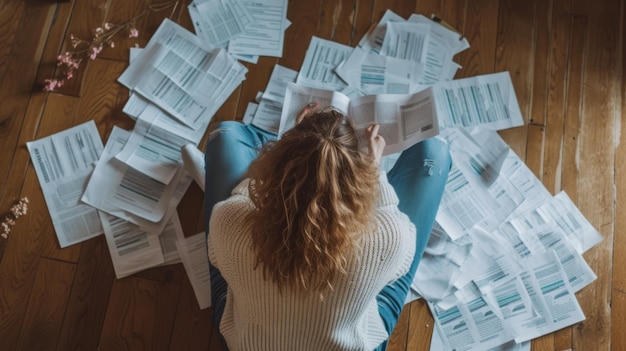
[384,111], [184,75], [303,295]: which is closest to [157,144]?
[184,75]

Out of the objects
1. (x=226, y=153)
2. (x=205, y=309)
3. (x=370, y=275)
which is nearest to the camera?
(x=370, y=275)

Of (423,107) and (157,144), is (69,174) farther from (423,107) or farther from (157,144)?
(423,107)

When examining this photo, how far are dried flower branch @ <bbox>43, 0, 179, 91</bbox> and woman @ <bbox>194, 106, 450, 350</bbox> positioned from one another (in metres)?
0.81

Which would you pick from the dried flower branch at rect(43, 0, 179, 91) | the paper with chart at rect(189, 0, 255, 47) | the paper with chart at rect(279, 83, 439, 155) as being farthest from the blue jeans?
the dried flower branch at rect(43, 0, 179, 91)

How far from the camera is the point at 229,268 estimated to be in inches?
35.3

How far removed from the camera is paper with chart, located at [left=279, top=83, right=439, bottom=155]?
1.35m

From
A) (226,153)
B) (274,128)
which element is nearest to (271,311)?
(226,153)

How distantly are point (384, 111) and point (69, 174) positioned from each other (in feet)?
2.71

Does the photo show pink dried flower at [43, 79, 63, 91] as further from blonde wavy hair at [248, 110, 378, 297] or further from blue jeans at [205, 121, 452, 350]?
blonde wavy hair at [248, 110, 378, 297]

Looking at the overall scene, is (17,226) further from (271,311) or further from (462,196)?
(462,196)

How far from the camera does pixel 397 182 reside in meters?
1.22

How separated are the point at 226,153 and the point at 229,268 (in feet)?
1.26

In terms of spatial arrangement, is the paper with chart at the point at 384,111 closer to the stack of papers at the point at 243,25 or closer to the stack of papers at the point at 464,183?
the stack of papers at the point at 464,183

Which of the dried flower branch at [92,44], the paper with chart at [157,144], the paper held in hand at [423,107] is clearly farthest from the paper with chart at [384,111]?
the dried flower branch at [92,44]
